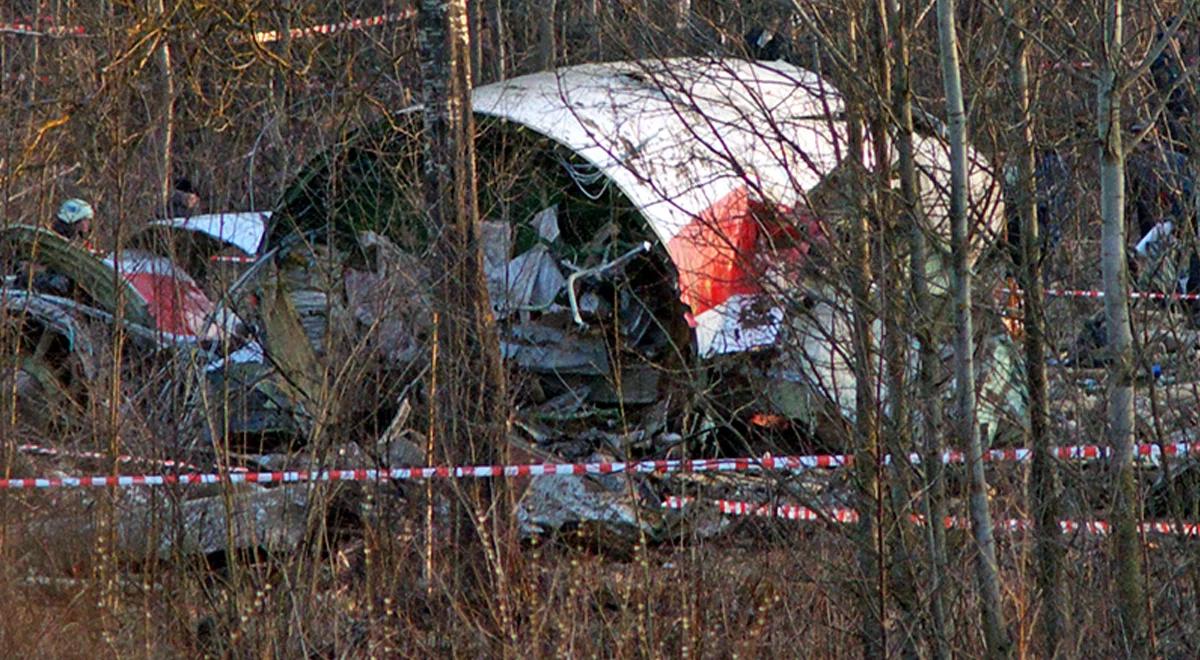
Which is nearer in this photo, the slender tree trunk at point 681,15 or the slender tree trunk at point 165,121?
the slender tree trunk at point 681,15

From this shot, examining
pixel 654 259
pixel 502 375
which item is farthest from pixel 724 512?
pixel 654 259

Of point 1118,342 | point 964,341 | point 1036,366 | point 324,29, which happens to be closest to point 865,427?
point 964,341

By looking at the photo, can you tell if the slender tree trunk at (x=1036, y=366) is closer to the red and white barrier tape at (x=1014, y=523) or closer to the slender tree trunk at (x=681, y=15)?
the red and white barrier tape at (x=1014, y=523)

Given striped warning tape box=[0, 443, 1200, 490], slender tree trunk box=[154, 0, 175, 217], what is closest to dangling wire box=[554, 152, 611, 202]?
slender tree trunk box=[154, 0, 175, 217]

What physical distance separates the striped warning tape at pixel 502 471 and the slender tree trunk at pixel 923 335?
172 mm

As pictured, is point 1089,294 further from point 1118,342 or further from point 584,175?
point 584,175

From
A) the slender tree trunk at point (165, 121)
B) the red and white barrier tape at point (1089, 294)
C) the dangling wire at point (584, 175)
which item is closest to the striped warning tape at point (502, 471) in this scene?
the red and white barrier tape at point (1089, 294)

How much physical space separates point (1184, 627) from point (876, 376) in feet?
4.55

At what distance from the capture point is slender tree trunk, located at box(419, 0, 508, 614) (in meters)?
7.53

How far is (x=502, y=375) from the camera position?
25.1 feet

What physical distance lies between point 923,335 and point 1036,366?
0.99m

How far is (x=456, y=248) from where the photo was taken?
7.71 metres

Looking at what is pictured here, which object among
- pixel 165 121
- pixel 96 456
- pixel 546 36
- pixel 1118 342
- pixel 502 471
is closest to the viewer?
pixel 1118 342

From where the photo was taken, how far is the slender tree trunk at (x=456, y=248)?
24.7 ft
